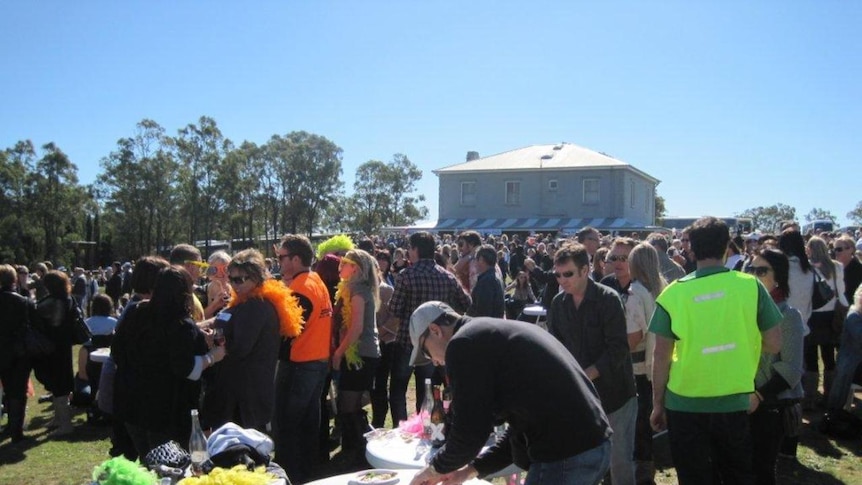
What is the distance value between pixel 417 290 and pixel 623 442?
7.62 feet

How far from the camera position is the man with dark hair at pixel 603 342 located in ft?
12.8

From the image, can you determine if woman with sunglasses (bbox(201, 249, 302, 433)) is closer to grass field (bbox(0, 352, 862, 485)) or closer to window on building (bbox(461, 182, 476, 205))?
grass field (bbox(0, 352, 862, 485))

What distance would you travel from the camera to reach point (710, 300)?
10.5 feet

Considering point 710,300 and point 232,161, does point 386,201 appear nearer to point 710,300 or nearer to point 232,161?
point 232,161

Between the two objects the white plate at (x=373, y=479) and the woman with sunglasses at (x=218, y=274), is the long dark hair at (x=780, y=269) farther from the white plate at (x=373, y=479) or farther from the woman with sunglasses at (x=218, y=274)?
the woman with sunglasses at (x=218, y=274)

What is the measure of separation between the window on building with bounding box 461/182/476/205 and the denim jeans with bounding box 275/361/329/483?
33.6 metres

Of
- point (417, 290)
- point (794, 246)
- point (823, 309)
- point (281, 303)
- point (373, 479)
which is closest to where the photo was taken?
point (373, 479)

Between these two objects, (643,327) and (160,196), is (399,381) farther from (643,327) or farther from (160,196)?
(160,196)

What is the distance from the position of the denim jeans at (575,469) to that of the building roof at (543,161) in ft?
111

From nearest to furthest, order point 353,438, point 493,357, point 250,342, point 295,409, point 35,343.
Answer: point 493,357, point 250,342, point 295,409, point 353,438, point 35,343

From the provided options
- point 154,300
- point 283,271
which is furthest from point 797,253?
point 154,300

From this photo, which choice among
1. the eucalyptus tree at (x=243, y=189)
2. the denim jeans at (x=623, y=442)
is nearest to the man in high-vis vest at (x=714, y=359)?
the denim jeans at (x=623, y=442)

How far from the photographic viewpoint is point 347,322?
5383mm

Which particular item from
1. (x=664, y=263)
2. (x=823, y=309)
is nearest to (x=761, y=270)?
(x=664, y=263)
